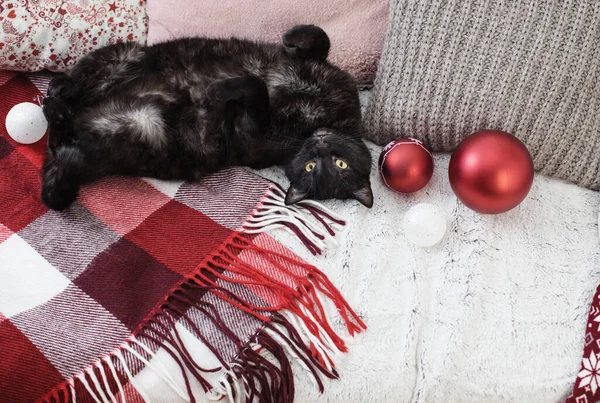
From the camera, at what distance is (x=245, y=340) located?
967 millimetres

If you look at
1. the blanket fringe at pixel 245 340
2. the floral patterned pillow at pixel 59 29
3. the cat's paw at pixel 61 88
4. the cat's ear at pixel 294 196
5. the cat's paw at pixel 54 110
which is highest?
the floral patterned pillow at pixel 59 29

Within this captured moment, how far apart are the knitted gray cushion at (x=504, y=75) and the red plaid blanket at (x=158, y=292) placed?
373mm

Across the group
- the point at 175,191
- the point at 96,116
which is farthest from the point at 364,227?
the point at 96,116

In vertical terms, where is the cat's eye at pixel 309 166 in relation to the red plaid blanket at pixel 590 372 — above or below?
above

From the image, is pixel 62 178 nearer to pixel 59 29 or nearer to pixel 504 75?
pixel 59 29

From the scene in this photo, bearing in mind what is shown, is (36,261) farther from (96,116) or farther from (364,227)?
(364,227)

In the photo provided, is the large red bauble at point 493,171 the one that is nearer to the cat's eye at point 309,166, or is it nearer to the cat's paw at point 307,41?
→ the cat's eye at point 309,166

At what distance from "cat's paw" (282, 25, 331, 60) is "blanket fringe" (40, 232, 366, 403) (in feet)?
1.67

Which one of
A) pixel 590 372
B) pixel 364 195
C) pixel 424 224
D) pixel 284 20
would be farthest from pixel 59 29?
pixel 590 372

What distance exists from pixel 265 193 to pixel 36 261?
51cm

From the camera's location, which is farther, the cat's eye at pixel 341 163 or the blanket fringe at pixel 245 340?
the cat's eye at pixel 341 163

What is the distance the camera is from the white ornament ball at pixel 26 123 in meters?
1.21

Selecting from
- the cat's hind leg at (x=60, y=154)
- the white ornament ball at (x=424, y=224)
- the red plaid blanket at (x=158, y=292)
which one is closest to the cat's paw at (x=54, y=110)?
the cat's hind leg at (x=60, y=154)

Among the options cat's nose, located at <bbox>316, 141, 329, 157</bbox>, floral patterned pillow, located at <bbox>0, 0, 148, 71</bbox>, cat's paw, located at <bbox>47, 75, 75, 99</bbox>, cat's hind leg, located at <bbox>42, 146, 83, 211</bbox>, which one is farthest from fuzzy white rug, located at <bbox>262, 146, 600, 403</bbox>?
floral patterned pillow, located at <bbox>0, 0, 148, 71</bbox>
